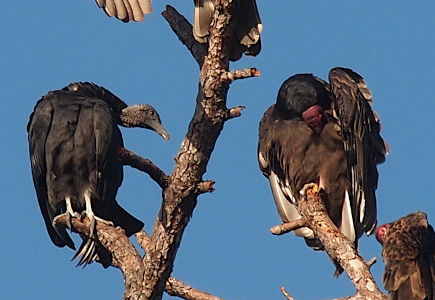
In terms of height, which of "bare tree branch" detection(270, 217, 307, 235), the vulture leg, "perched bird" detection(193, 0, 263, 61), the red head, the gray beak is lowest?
"bare tree branch" detection(270, 217, 307, 235)

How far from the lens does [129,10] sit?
21.0ft

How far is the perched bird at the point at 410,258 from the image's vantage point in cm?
541

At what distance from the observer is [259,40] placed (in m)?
6.29

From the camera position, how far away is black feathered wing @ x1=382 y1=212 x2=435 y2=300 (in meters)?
5.41

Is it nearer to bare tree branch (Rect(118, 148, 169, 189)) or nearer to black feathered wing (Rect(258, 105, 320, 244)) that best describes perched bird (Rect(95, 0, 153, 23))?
bare tree branch (Rect(118, 148, 169, 189))

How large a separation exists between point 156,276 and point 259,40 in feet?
4.90

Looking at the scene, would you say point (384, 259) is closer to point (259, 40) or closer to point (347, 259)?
point (347, 259)

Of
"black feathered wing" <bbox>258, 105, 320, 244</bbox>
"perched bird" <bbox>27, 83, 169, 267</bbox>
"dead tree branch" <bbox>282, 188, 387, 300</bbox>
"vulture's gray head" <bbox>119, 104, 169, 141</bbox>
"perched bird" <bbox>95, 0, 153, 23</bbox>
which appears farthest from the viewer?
"vulture's gray head" <bbox>119, 104, 169, 141</bbox>

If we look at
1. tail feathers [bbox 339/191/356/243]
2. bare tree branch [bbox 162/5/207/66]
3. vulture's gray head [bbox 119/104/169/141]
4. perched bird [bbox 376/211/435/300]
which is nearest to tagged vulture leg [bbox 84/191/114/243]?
vulture's gray head [bbox 119/104/169/141]

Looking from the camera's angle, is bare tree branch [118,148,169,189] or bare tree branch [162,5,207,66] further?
bare tree branch [162,5,207,66]

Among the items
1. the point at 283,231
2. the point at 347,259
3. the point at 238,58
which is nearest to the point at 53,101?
the point at 238,58

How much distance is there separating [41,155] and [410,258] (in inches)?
98.8

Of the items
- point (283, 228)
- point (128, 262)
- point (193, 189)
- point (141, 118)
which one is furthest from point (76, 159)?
point (283, 228)

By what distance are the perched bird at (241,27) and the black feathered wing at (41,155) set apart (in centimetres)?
122
